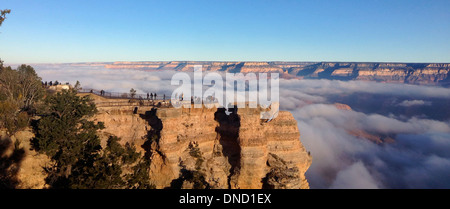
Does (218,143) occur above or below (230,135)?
below

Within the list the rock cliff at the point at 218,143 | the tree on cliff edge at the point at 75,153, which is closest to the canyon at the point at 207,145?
the rock cliff at the point at 218,143

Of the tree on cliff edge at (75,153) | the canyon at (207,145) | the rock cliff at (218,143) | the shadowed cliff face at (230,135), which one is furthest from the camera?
the shadowed cliff face at (230,135)

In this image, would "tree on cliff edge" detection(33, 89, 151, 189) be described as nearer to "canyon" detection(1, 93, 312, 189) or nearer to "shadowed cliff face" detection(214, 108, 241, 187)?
"canyon" detection(1, 93, 312, 189)

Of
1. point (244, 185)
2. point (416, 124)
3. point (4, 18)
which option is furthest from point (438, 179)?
point (4, 18)

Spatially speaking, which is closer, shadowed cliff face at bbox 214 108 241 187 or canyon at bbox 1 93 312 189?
canyon at bbox 1 93 312 189

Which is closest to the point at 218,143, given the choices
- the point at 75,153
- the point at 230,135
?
the point at 230,135

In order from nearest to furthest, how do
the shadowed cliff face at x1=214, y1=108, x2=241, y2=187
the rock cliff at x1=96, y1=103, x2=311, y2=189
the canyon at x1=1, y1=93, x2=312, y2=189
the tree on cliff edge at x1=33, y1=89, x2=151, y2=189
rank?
the tree on cliff edge at x1=33, y1=89, x2=151, y2=189
the canyon at x1=1, y1=93, x2=312, y2=189
the rock cliff at x1=96, y1=103, x2=311, y2=189
the shadowed cliff face at x1=214, y1=108, x2=241, y2=187

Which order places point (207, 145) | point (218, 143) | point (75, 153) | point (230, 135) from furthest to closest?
point (218, 143), point (207, 145), point (230, 135), point (75, 153)

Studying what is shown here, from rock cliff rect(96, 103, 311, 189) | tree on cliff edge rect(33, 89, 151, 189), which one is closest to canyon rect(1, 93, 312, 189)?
rock cliff rect(96, 103, 311, 189)

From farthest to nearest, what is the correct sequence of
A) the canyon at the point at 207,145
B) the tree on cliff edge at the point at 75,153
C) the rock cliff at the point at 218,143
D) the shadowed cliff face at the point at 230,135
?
1. the shadowed cliff face at the point at 230,135
2. the rock cliff at the point at 218,143
3. the canyon at the point at 207,145
4. the tree on cliff edge at the point at 75,153

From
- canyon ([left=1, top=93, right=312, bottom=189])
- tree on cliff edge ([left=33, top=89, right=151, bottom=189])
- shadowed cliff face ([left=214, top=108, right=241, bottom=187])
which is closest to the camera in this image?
tree on cliff edge ([left=33, top=89, right=151, bottom=189])

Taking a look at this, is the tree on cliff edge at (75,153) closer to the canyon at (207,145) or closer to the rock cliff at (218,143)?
the canyon at (207,145)

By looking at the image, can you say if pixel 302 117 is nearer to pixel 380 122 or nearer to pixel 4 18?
pixel 380 122

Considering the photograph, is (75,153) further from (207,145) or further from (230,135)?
(230,135)
